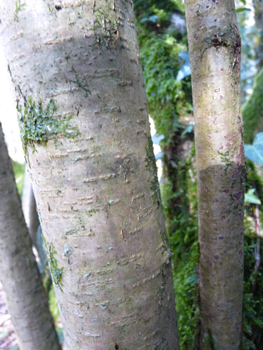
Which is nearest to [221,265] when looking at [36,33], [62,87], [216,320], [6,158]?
[216,320]

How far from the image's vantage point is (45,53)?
0.51m

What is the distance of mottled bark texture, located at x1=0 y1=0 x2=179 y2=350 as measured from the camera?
513 millimetres

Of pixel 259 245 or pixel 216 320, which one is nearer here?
pixel 216 320

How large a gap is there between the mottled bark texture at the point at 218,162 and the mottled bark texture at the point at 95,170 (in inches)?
15.9

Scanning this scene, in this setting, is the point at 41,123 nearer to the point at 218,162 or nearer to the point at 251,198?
the point at 218,162

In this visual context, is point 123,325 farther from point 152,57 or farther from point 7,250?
point 152,57

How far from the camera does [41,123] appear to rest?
21.6 inches

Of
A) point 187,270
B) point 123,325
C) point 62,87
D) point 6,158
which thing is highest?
point 62,87

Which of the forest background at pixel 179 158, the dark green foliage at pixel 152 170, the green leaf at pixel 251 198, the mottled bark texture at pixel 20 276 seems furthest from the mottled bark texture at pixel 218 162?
the mottled bark texture at pixel 20 276

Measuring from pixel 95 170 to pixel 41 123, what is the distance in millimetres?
166

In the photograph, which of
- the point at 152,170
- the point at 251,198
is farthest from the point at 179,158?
the point at 152,170

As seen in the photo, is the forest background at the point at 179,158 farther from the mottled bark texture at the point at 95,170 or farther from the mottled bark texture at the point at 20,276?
the mottled bark texture at the point at 20,276

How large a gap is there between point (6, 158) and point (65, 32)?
130 cm

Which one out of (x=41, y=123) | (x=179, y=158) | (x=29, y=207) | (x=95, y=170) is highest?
(x=41, y=123)
